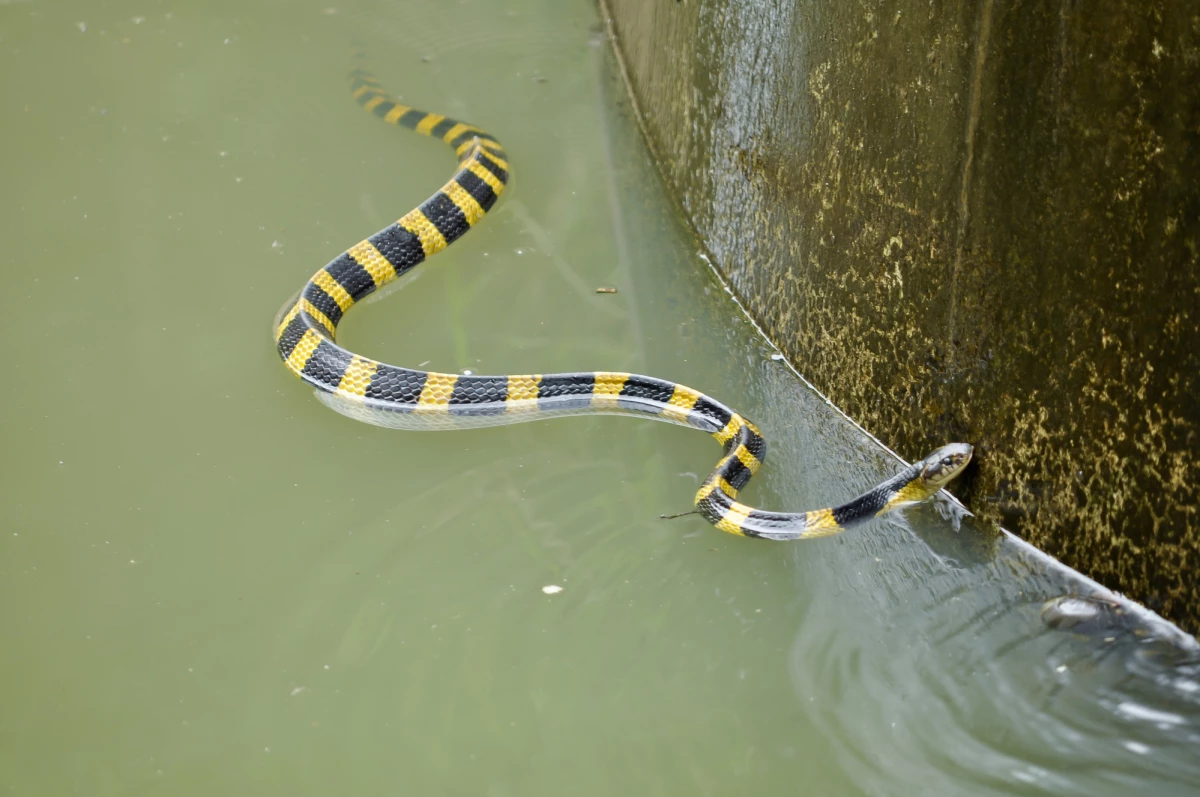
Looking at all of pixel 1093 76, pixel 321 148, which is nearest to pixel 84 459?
pixel 321 148

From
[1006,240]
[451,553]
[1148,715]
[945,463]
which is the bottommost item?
[451,553]

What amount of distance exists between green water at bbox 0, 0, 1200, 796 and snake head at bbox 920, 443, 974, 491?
0.72ft

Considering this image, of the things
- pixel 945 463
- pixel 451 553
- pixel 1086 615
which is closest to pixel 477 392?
pixel 451 553

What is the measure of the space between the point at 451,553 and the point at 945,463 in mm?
1623

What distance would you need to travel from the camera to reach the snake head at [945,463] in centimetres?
314

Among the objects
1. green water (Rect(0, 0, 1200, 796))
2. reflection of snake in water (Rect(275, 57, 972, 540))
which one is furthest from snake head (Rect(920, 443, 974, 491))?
green water (Rect(0, 0, 1200, 796))

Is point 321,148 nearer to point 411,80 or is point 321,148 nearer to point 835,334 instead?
point 411,80

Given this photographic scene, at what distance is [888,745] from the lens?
268 cm

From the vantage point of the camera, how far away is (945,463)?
10.3 feet

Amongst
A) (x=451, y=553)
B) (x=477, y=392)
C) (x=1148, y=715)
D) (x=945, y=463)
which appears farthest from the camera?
(x=477, y=392)

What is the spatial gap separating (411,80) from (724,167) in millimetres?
2591

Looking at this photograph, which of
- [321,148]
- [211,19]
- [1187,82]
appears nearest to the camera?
[1187,82]

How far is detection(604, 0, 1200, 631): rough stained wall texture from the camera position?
2.43 meters

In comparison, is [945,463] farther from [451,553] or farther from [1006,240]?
[451,553]
